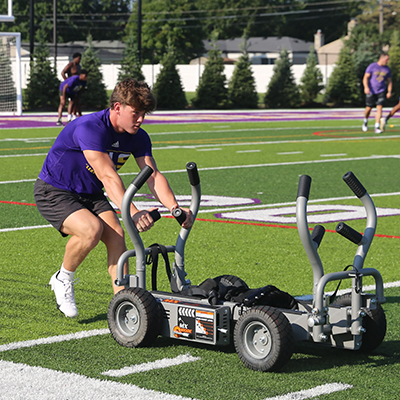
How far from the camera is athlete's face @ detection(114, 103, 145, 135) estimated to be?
5336mm

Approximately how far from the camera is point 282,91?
1998 inches

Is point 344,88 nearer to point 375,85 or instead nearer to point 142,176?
point 375,85

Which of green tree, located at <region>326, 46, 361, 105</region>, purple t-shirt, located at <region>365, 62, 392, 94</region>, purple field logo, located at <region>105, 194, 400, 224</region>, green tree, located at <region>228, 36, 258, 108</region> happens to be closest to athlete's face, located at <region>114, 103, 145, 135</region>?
purple field logo, located at <region>105, 194, 400, 224</region>

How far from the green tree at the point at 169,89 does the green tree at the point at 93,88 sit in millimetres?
3733

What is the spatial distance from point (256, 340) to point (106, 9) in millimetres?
116465

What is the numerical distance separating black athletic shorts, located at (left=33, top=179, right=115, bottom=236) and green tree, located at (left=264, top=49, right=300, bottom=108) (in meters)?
45.5

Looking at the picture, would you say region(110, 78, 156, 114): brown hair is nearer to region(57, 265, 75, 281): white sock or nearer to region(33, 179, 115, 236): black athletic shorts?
region(33, 179, 115, 236): black athletic shorts

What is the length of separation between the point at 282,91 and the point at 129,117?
4614cm

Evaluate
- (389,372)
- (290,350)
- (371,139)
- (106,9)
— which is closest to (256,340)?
(290,350)

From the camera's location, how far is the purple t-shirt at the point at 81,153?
5.53 meters

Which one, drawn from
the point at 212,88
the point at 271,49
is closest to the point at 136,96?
the point at 212,88

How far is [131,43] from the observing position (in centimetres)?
4697

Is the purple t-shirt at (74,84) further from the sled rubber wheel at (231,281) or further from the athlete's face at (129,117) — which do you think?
the sled rubber wheel at (231,281)

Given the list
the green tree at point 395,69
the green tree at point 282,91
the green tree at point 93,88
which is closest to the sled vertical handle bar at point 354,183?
the green tree at point 93,88
